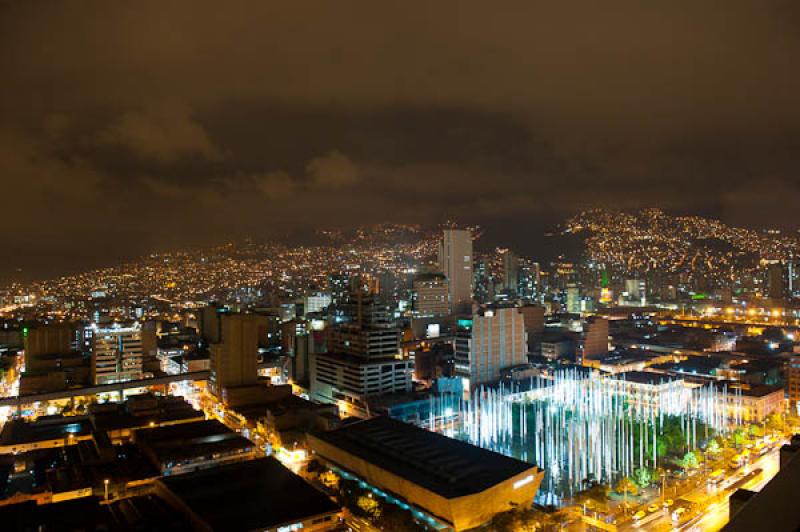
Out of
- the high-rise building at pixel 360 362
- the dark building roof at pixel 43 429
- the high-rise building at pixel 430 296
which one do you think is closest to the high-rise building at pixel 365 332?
the high-rise building at pixel 360 362

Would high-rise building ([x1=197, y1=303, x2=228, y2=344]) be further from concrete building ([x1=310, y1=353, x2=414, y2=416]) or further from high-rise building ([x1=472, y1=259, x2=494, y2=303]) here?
high-rise building ([x1=472, y1=259, x2=494, y2=303])

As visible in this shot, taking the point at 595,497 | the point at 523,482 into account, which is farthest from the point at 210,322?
the point at 595,497

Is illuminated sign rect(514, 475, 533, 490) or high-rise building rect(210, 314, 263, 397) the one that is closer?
illuminated sign rect(514, 475, 533, 490)

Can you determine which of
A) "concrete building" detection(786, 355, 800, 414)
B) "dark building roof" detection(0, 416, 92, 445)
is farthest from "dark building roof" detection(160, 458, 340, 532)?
"concrete building" detection(786, 355, 800, 414)

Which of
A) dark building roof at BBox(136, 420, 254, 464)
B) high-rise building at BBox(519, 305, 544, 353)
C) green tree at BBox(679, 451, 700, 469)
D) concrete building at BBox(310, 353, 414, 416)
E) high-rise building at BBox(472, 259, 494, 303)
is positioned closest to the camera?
dark building roof at BBox(136, 420, 254, 464)

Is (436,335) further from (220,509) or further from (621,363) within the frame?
(220,509)

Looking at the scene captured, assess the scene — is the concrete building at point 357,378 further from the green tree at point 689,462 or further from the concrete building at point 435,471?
the green tree at point 689,462

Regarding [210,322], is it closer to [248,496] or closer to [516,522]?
[248,496]
